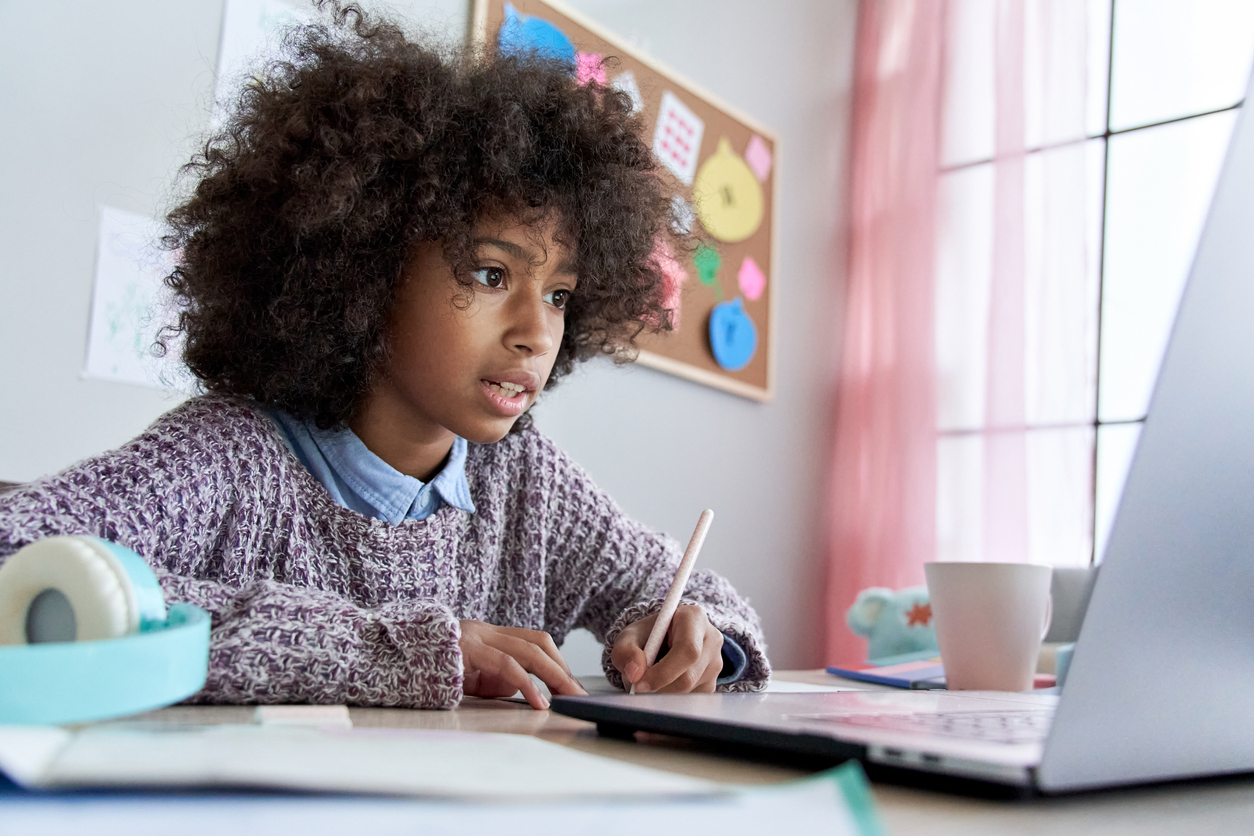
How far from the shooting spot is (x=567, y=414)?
5.52 ft

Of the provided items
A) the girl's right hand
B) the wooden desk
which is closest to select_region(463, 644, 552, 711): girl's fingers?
the girl's right hand

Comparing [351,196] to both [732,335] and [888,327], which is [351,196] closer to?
[732,335]

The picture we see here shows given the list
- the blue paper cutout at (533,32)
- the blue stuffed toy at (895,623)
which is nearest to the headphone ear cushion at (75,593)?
the blue stuffed toy at (895,623)

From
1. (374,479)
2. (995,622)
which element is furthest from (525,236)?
(995,622)

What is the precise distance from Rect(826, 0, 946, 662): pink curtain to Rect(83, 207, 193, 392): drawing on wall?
4.98 feet

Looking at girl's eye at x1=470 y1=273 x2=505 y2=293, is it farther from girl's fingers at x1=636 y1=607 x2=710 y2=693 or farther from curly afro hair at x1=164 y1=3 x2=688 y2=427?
girl's fingers at x1=636 y1=607 x2=710 y2=693

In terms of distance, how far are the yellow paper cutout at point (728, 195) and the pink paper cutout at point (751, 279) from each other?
0.20ft

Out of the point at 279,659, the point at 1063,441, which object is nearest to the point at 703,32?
the point at 1063,441

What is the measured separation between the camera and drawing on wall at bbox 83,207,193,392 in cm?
113

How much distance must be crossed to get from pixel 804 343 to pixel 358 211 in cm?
161

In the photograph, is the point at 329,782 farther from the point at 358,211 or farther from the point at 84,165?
the point at 84,165

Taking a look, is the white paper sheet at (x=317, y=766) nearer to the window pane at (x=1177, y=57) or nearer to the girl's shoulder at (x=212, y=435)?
the girl's shoulder at (x=212, y=435)

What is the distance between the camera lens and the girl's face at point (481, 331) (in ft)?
2.59

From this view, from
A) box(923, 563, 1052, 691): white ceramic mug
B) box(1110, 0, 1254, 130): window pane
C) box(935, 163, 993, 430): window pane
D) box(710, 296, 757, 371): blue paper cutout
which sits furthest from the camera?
box(935, 163, 993, 430): window pane
